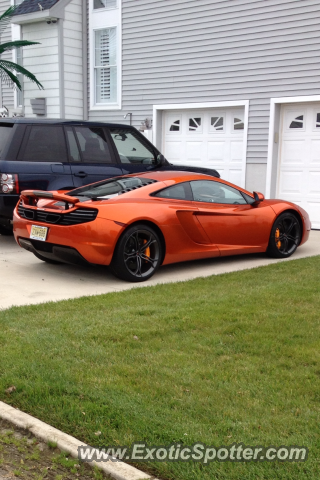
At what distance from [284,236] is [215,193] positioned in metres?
1.36

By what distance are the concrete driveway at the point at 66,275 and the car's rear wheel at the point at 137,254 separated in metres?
0.13

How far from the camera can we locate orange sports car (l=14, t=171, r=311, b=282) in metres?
6.77

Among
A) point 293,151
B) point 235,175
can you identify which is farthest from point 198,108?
point 293,151

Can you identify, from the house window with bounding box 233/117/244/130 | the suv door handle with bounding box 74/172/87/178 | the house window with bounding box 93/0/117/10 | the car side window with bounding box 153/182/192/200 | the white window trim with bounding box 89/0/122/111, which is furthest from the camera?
the house window with bounding box 93/0/117/10

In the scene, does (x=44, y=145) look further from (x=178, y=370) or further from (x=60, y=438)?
(x=60, y=438)

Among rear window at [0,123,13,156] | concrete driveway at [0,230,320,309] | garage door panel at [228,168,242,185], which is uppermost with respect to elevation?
rear window at [0,123,13,156]

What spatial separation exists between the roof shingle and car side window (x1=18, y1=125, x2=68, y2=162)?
24.5 feet

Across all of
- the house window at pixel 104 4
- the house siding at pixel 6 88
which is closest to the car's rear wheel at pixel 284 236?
the house window at pixel 104 4

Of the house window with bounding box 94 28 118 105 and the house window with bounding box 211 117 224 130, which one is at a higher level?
the house window with bounding box 94 28 118 105

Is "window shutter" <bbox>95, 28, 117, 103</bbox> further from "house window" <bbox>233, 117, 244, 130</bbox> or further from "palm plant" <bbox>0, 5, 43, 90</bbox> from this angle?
"house window" <bbox>233, 117, 244, 130</bbox>

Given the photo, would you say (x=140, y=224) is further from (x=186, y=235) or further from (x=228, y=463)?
(x=228, y=463)

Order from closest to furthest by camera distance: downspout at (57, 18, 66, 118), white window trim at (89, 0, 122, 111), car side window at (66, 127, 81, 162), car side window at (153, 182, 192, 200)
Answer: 1. car side window at (153, 182, 192, 200)
2. car side window at (66, 127, 81, 162)
3. white window trim at (89, 0, 122, 111)
4. downspout at (57, 18, 66, 118)

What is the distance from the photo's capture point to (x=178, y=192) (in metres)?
7.63

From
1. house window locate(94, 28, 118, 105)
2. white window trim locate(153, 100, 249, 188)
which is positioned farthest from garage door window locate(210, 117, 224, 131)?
house window locate(94, 28, 118, 105)
